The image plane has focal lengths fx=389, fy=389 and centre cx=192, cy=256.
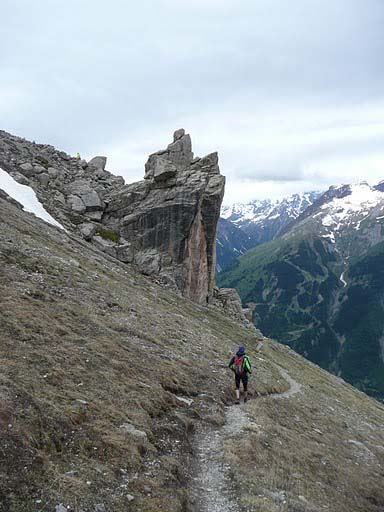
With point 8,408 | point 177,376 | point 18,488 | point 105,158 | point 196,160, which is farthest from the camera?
point 105,158

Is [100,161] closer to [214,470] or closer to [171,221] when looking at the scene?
[171,221]

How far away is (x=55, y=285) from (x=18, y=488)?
69.8 ft

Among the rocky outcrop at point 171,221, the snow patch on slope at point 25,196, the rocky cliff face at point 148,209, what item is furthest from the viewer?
the rocky outcrop at point 171,221

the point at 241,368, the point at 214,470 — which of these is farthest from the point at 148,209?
the point at 214,470

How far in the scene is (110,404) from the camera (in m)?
16.2

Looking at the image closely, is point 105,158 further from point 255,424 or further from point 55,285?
point 255,424

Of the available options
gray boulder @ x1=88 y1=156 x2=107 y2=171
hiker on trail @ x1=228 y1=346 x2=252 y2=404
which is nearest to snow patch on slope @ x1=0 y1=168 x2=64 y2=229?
gray boulder @ x1=88 y1=156 x2=107 y2=171

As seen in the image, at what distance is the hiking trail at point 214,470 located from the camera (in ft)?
43.6

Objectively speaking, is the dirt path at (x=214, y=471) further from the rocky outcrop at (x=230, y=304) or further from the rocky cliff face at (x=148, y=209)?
the rocky outcrop at (x=230, y=304)

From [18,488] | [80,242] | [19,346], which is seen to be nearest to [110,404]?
[19,346]

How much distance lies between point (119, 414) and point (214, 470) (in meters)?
4.40

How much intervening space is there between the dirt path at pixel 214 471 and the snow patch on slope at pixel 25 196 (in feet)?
134

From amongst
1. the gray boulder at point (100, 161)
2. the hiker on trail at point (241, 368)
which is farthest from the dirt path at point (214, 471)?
the gray boulder at point (100, 161)

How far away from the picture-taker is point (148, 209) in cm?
6456
